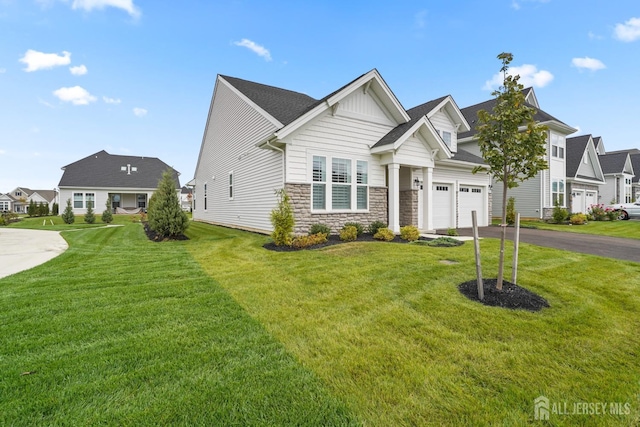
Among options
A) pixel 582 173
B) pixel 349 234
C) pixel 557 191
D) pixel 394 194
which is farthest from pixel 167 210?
pixel 582 173

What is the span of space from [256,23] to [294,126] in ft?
27.7

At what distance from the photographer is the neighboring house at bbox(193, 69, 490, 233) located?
9.77 meters

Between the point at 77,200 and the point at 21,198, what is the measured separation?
5109cm

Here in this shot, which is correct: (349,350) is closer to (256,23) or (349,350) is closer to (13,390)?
(13,390)

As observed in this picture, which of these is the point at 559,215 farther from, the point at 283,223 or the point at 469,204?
the point at 283,223

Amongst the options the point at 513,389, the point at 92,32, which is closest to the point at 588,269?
the point at 513,389

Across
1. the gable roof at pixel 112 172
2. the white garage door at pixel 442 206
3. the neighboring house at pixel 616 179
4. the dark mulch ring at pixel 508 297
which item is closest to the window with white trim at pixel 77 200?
the gable roof at pixel 112 172

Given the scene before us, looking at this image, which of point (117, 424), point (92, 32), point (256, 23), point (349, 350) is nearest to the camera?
point (117, 424)

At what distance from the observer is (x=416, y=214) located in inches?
488

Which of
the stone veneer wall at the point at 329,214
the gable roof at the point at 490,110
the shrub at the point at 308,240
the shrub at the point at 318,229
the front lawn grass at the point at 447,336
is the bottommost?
the front lawn grass at the point at 447,336

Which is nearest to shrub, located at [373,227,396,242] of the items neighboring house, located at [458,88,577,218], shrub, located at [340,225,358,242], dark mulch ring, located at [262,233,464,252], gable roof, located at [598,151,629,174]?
dark mulch ring, located at [262,233,464,252]

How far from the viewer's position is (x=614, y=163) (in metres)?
28.0

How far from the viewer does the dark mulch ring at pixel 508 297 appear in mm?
3953

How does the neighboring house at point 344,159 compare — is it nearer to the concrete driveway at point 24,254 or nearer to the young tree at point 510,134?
the young tree at point 510,134
